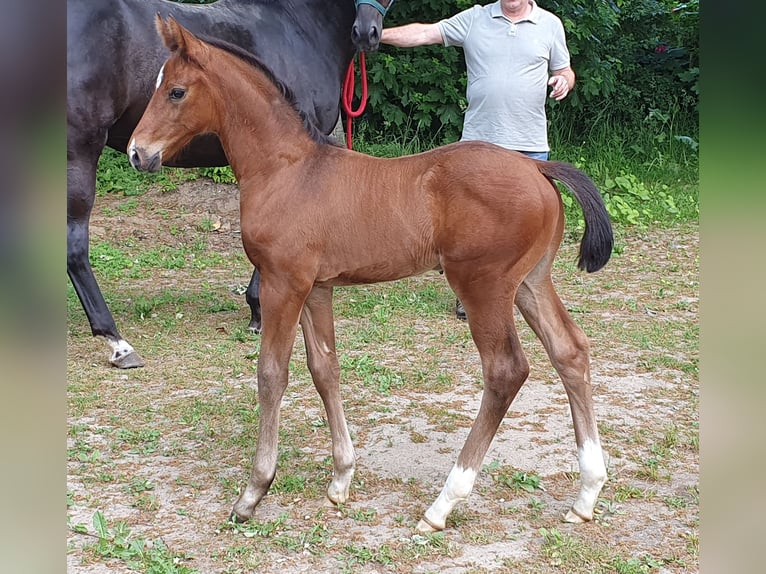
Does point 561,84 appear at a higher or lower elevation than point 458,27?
lower

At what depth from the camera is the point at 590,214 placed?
2.87 metres

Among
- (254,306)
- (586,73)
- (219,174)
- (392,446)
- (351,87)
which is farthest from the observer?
(586,73)

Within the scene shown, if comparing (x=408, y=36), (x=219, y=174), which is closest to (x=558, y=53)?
(x=408, y=36)

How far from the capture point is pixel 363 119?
9867 millimetres

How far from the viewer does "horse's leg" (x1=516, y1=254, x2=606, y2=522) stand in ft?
9.77

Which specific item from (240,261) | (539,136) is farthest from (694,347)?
(240,261)

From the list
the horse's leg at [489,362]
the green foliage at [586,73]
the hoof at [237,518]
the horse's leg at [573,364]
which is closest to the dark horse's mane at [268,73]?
the horse's leg at [489,362]

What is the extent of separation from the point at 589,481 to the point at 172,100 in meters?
2.13

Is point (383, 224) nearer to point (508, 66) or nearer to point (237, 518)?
point (237, 518)

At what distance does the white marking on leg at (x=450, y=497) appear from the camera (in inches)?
113
